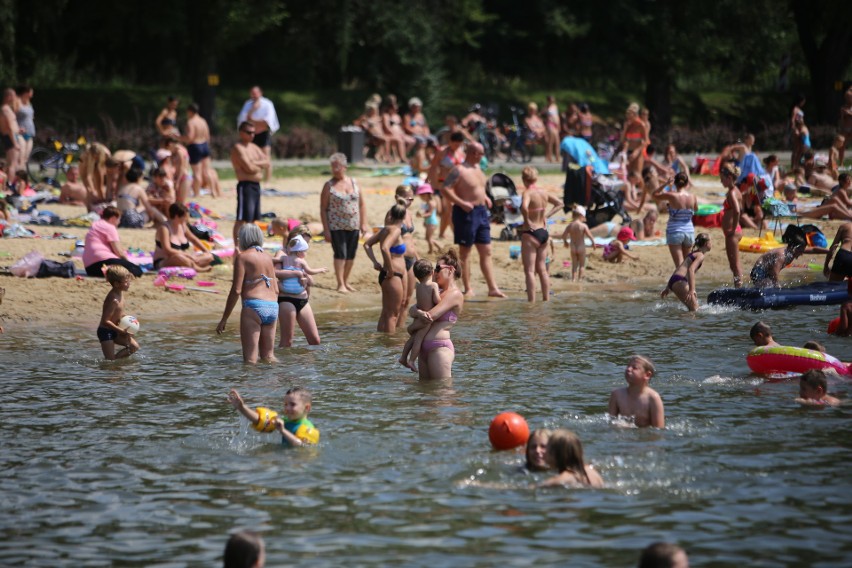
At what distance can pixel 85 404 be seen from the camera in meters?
11.4

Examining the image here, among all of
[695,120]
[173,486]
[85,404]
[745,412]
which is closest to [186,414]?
A: [85,404]

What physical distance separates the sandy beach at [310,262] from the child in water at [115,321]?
242 cm

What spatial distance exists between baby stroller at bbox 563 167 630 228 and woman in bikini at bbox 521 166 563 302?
4678mm

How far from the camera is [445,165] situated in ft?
64.2

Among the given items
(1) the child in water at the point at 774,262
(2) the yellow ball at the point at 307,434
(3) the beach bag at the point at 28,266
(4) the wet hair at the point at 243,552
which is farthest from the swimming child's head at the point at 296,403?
(1) the child in water at the point at 774,262

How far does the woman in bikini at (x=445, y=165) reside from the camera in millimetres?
18489

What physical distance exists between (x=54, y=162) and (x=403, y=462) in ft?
61.1

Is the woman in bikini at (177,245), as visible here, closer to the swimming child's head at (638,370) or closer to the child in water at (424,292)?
the child in water at (424,292)

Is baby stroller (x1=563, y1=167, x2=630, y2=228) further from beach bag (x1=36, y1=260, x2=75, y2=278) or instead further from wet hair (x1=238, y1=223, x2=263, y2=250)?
wet hair (x1=238, y1=223, x2=263, y2=250)

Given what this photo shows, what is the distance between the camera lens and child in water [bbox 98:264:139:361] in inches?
516

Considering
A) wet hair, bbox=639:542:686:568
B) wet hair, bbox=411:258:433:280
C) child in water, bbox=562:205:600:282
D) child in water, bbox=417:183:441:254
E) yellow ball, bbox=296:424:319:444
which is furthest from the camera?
child in water, bbox=417:183:441:254

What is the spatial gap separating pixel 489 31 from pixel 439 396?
36232 mm

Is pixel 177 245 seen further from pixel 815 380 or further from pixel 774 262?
pixel 815 380

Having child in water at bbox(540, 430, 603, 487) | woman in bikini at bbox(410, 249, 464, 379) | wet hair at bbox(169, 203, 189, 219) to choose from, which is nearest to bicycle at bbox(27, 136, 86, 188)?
wet hair at bbox(169, 203, 189, 219)
